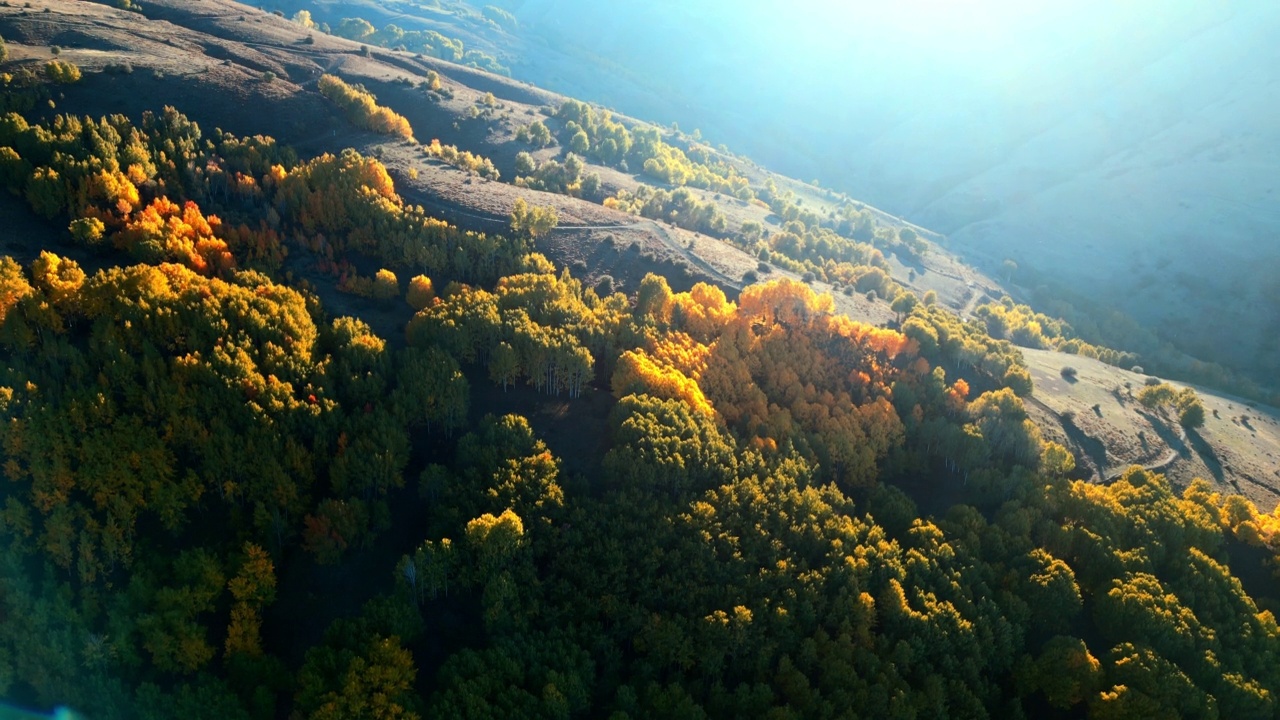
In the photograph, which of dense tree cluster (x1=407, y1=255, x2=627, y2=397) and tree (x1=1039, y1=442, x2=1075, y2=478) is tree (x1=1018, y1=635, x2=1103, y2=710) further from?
dense tree cluster (x1=407, y1=255, x2=627, y2=397)

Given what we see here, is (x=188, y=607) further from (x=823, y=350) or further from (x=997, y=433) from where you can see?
(x=997, y=433)

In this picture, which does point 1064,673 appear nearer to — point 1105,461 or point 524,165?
point 1105,461

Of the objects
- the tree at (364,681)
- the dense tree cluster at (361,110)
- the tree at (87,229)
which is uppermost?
the dense tree cluster at (361,110)

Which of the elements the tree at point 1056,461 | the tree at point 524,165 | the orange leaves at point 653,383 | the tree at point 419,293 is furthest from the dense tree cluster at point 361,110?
the tree at point 1056,461

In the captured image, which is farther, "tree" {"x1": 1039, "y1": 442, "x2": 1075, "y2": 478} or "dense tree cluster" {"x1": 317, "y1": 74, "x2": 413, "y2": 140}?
"dense tree cluster" {"x1": 317, "y1": 74, "x2": 413, "y2": 140}

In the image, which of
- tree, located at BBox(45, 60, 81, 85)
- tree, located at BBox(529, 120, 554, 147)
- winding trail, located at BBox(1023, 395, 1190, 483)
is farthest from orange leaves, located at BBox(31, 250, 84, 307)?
winding trail, located at BBox(1023, 395, 1190, 483)

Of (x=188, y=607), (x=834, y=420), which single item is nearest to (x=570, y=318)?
(x=834, y=420)

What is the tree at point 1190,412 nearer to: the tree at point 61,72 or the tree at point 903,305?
the tree at point 903,305
